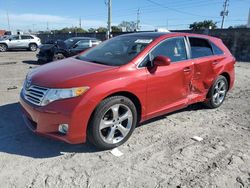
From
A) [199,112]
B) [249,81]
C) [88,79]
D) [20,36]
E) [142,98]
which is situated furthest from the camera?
[20,36]

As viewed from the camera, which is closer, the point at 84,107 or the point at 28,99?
the point at 84,107

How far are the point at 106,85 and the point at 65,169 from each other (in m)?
1.17

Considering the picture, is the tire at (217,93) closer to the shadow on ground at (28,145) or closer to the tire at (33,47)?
the shadow on ground at (28,145)

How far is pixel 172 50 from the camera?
442cm

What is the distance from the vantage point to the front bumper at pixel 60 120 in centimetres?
317

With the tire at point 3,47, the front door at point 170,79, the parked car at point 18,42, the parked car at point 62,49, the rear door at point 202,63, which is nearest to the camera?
the front door at point 170,79

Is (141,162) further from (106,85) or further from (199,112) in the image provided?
(199,112)

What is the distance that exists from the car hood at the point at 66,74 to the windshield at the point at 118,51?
0.81 feet

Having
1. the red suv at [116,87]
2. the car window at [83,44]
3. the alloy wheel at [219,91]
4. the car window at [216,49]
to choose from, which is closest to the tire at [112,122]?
the red suv at [116,87]

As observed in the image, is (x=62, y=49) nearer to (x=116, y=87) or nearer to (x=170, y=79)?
(x=170, y=79)

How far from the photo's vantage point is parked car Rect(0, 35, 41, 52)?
22.2m

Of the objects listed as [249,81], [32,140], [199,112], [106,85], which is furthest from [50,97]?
[249,81]

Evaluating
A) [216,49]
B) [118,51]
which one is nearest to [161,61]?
[118,51]

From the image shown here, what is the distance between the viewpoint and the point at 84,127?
330 centimetres
